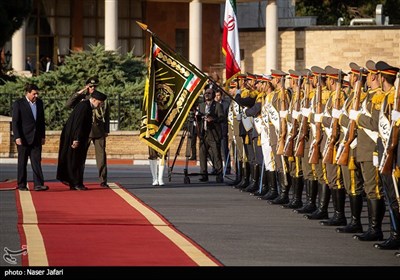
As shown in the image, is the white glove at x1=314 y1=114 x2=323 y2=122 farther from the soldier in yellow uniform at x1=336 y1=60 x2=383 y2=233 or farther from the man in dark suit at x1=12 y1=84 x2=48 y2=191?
the man in dark suit at x1=12 y1=84 x2=48 y2=191

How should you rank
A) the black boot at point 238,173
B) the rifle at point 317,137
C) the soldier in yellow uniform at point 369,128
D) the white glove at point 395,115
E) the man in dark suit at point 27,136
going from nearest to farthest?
the white glove at point 395,115 → the soldier in yellow uniform at point 369,128 → the rifle at point 317,137 → the man in dark suit at point 27,136 → the black boot at point 238,173

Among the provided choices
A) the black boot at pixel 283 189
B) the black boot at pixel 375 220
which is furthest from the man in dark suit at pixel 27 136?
the black boot at pixel 375 220

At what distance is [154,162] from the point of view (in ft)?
88.7

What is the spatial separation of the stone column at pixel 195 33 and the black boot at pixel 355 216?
126ft

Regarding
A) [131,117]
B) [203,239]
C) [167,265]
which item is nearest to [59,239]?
[203,239]

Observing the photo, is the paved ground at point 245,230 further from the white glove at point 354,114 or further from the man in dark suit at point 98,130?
the white glove at point 354,114

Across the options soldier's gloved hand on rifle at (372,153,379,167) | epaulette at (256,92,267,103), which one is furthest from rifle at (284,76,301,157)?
soldier's gloved hand on rifle at (372,153,379,167)

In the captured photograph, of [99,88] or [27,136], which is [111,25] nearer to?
[99,88]

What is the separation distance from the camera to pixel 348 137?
60.0 feet

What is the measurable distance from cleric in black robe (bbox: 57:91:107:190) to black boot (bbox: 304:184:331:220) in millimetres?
6188

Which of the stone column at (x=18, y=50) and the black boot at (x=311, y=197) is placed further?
the stone column at (x=18, y=50)

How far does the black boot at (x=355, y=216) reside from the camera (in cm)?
1844
